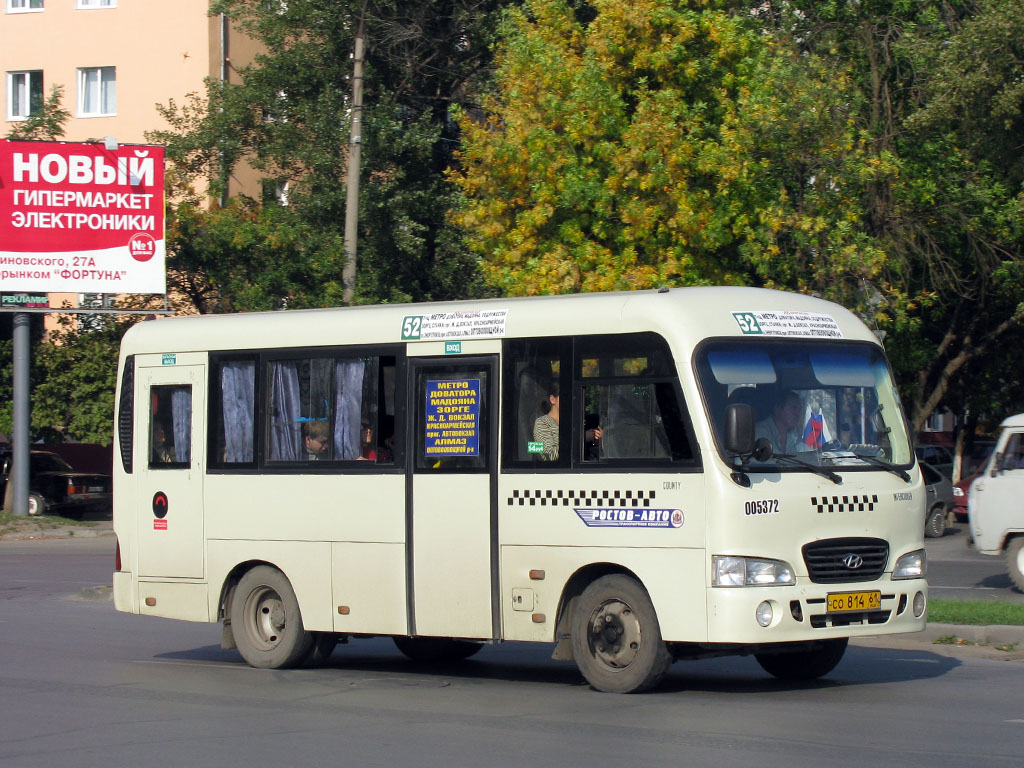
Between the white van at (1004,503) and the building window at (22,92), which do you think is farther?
the building window at (22,92)

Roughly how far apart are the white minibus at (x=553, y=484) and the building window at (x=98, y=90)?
36411 mm

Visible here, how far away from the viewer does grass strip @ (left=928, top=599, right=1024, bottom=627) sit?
1311 centimetres

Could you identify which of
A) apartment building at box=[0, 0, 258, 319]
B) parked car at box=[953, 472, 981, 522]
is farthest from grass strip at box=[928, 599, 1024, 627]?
apartment building at box=[0, 0, 258, 319]

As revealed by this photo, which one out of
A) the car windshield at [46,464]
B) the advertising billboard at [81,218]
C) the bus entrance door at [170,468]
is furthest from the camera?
the car windshield at [46,464]

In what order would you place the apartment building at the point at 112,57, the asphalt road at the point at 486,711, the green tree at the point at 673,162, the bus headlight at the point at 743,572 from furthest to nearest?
the apartment building at the point at 112,57, the green tree at the point at 673,162, the bus headlight at the point at 743,572, the asphalt road at the point at 486,711

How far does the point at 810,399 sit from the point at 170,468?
558 centimetres

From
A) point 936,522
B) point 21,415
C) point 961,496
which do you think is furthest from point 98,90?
point 961,496

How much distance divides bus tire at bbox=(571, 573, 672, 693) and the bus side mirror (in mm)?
1257

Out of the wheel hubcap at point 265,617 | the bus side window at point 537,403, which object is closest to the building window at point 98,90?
the wheel hubcap at point 265,617

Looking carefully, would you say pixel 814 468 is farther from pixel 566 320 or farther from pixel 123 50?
pixel 123 50

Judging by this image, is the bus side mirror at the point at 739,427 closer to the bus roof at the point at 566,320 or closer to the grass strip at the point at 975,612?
the bus roof at the point at 566,320

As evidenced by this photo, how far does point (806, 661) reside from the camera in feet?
35.6

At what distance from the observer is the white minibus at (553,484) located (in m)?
9.61

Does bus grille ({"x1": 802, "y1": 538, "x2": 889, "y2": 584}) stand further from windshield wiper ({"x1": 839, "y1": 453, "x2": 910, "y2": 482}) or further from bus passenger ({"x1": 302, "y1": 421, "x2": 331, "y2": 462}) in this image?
bus passenger ({"x1": 302, "y1": 421, "x2": 331, "y2": 462})
